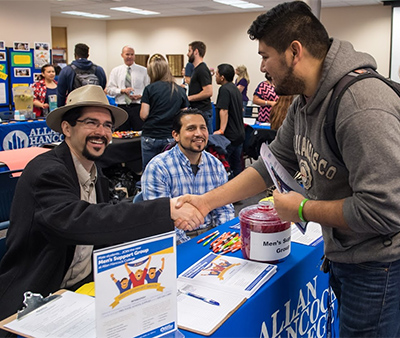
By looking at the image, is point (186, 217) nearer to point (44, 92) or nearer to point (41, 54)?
point (44, 92)

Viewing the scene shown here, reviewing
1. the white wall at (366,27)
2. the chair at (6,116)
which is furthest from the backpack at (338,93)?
the white wall at (366,27)

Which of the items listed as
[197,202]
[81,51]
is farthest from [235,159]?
[197,202]

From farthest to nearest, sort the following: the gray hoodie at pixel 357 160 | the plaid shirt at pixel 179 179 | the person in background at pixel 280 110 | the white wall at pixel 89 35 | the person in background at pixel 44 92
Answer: the white wall at pixel 89 35, the person in background at pixel 44 92, the person in background at pixel 280 110, the plaid shirt at pixel 179 179, the gray hoodie at pixel 357 160

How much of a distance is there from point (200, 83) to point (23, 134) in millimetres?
2306

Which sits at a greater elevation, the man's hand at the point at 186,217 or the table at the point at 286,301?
the man's hand at the point at 186,217

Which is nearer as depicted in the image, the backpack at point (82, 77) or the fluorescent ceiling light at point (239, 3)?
the backpack at point (82, 77)

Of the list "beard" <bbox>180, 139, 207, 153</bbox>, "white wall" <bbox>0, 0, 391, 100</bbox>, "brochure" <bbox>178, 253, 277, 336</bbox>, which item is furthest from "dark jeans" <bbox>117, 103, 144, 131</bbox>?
"white wall" <bbox>0, 0, 391, 100</bbox>

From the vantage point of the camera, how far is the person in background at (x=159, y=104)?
4633 millimetres

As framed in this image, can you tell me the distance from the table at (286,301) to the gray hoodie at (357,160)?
286mm

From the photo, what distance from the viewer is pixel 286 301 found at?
66.3 inches

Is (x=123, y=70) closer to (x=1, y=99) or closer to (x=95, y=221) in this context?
(x=1, y=99)

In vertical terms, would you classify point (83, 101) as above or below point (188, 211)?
above

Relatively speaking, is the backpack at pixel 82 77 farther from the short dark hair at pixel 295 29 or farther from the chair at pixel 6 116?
the short dark hair at pixel 295 29

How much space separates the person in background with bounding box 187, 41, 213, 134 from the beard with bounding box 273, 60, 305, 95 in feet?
13.4
